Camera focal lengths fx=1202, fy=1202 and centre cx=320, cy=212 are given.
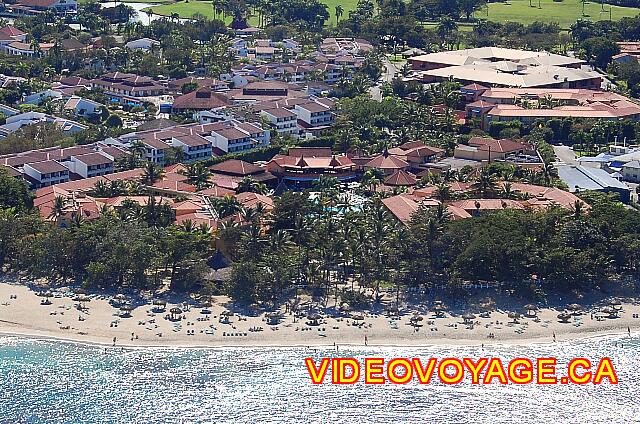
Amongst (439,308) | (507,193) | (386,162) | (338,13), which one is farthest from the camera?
(338,13)

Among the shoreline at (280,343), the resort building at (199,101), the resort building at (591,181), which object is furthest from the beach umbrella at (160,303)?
the resort building at (199,101)

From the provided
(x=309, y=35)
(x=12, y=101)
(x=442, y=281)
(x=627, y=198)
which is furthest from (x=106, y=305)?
(x=309, y=35)

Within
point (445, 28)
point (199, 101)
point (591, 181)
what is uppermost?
point (445, 28)

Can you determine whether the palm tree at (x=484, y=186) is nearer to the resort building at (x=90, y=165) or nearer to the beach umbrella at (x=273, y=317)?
the beach umbrella at (x=273, y=317)

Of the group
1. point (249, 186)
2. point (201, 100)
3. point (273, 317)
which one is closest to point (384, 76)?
point (201, 100)

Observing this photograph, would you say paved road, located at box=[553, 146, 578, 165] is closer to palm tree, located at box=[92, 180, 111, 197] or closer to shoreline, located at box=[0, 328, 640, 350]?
shoreline, located at box=[0, 328, 640, 350]

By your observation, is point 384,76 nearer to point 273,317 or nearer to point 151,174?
point 151,174
